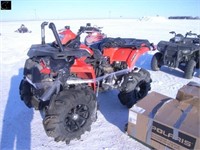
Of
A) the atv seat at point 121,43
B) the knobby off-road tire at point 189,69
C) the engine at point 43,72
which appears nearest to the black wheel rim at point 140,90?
the atv seat at point 121,43

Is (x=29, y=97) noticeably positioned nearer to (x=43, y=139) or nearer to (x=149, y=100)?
(x=43, y=139)

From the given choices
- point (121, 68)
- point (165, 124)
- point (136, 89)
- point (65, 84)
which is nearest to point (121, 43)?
point (121, 68)

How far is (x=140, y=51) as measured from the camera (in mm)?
4176

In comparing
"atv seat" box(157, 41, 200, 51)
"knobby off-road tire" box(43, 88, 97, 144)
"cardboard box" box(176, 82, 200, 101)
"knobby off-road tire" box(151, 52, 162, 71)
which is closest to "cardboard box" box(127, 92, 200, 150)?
"cardboard box" box(176, 82, 200, 101)

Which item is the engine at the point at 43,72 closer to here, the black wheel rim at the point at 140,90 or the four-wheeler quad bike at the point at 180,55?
the black wheel rim at the point at 140,90

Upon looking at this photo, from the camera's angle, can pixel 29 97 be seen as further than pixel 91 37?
No

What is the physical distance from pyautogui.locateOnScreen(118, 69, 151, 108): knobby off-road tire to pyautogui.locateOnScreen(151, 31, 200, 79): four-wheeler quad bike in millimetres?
2277

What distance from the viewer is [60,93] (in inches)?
113

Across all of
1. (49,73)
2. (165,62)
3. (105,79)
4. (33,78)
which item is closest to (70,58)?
(49,73)

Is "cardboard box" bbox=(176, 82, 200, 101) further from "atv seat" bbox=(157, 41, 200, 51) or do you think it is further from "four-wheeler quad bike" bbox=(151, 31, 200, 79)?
"atv seat" bbox=(157, 41, 200, 51)

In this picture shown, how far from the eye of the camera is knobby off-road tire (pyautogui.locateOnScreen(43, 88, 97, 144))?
2.75m

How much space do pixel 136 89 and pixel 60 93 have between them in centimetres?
172

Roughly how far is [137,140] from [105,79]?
4.11 ft

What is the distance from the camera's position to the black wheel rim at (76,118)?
9.75 feet
